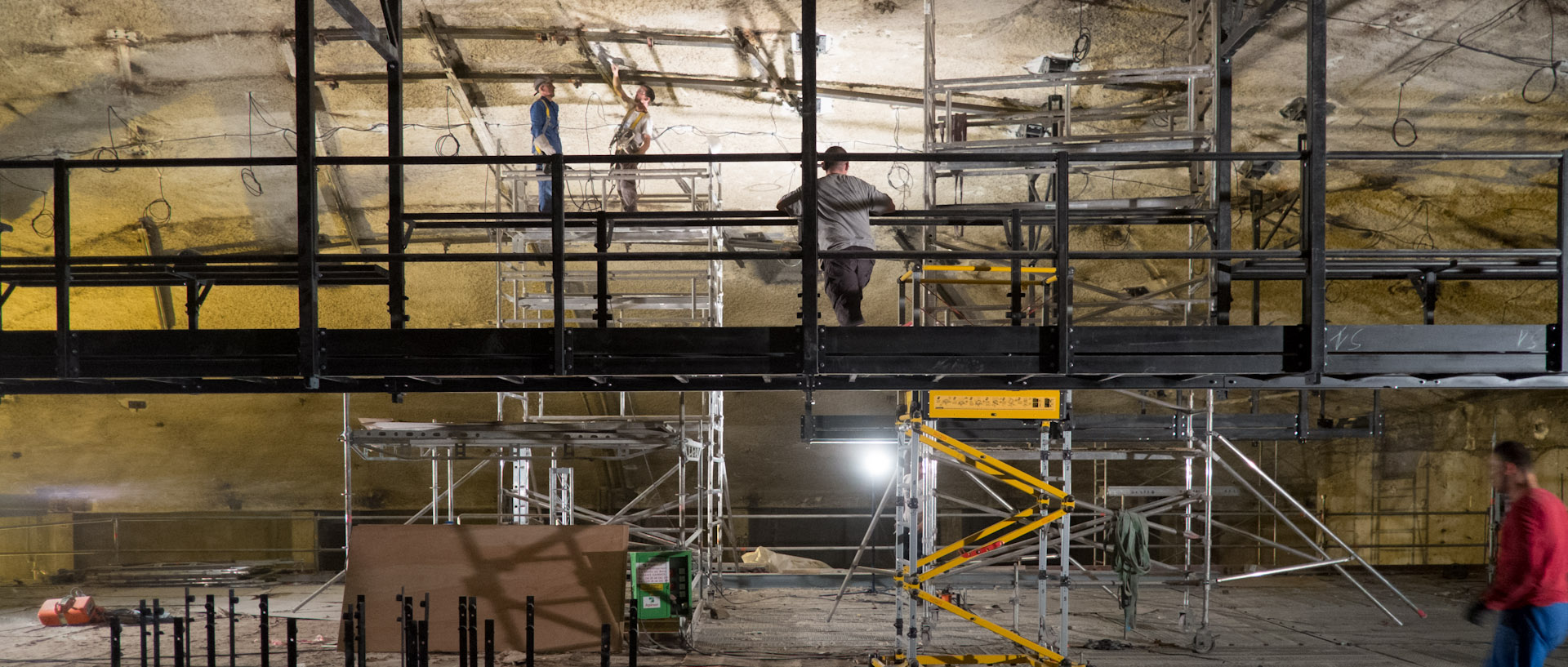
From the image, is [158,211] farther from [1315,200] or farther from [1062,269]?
[1315,200]

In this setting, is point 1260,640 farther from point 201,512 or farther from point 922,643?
point 201,512

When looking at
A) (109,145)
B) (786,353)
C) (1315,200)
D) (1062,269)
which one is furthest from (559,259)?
(109,145)

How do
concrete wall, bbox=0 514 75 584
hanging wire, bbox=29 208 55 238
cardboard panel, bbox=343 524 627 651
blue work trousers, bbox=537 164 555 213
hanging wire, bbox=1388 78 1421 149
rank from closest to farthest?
cardboard panel, bbox=343 524 627 651 → blue work trousers, bbox=537 164 555 213 → hanging wire, bbox=1388 78 1421 149 → hanging wire, bbox=29 208 55 238 → concrete wall, bbox=0 514 75 584

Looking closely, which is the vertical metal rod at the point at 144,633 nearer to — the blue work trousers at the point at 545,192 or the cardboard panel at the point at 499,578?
the cardboard panel at the point at 499,578

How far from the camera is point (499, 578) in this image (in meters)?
9.20

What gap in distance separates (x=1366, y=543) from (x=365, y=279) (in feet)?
43.1

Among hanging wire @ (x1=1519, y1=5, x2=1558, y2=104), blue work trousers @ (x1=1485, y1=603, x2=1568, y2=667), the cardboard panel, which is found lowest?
the cardboard panel

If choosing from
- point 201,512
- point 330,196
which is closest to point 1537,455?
point 330,196

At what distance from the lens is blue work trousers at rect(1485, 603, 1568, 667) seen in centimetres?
463

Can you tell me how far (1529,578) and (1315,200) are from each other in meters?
2.03

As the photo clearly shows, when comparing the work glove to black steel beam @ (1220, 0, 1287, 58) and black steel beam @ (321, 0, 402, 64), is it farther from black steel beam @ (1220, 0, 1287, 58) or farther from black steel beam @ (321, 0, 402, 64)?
black steel beam @ (321, 0, 402, 64)

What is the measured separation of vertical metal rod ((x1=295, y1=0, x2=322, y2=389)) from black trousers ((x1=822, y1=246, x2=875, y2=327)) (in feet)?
9.81

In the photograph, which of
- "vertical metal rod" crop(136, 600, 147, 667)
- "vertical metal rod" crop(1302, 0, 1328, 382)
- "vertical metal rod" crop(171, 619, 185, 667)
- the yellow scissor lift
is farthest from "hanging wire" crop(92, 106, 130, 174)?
"vertical metal rod" crop(1302, 0, 1328, 382)

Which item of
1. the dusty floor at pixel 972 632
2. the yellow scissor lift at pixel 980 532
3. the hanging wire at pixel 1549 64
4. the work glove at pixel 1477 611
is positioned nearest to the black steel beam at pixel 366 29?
the yellow scissor lift at pixel 980 532
